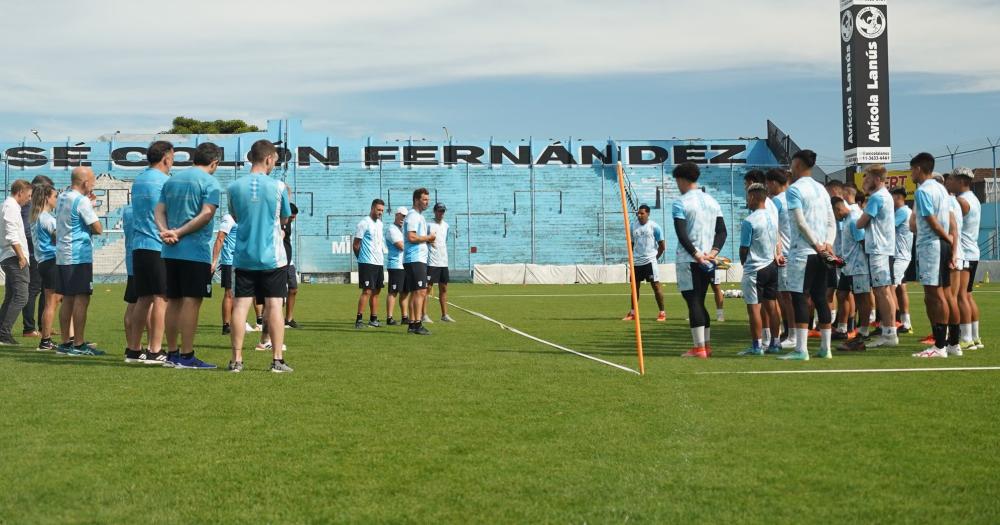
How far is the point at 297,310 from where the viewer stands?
21.7 m

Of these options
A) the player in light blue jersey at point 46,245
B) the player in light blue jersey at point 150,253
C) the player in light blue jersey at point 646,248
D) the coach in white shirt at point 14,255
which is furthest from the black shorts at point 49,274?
the player in light blue jersey at point 646,248

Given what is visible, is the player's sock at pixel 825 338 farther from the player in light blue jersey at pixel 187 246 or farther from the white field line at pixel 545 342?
the player in light blue jersey at pixel 187 246

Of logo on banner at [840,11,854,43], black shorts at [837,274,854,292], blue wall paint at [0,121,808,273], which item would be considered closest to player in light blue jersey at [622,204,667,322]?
black shorts at [837,274,854,292]

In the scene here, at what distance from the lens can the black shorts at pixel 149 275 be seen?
381 inches

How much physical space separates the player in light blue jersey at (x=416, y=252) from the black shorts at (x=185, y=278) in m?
5.33

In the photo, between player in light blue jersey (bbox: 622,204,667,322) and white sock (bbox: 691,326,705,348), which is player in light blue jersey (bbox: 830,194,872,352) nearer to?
white sock (bbox: 691,326,705,348)

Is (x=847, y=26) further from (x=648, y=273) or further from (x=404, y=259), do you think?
(x=404, y=259)

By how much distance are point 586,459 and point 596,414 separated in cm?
144

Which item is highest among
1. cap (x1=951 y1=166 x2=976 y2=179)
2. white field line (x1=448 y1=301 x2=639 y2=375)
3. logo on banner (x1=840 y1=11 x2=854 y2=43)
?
logo on banner (x1=840 y1=11 x2=854 y2=43)

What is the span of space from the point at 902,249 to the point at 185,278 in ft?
26.6

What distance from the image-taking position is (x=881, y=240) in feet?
37.0

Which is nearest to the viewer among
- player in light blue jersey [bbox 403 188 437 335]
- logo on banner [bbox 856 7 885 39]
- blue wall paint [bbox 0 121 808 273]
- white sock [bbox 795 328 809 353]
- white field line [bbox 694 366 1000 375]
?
white field line [bbox 694 366 1000 375]

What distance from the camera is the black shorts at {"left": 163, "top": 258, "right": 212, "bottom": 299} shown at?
9.32m

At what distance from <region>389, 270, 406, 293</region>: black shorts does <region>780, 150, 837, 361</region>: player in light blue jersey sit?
23.0 feet
